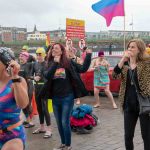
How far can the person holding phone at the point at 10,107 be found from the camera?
3402 mm

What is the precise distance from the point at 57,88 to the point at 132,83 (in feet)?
5.57

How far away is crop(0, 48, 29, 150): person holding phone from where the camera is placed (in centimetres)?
340

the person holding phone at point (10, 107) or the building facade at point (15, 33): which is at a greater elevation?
the building facade at point (15, 33)

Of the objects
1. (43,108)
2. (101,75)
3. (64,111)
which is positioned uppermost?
(101,75)

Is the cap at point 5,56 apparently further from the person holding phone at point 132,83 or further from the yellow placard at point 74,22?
the yellow placard at point 74,22

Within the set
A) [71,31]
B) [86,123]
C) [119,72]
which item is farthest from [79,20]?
[119,72]

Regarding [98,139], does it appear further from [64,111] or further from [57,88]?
[57,88]

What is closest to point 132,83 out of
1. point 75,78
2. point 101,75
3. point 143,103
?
point 143,103

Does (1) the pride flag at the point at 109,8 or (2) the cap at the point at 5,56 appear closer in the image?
(2) the cap at the point at 5,56

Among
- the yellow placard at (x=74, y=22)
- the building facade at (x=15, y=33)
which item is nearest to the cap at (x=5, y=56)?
the yellow placard at (x=74, y=22)

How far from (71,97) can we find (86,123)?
151cm

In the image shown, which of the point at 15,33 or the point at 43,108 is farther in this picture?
the point at 15,33

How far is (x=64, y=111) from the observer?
5961mm

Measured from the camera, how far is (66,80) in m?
6.04
